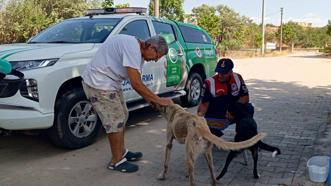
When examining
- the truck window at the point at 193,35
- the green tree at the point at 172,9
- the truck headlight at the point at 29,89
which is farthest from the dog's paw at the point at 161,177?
the green tree at the point at 172,9

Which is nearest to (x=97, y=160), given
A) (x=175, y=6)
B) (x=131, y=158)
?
(x=131, y=158)

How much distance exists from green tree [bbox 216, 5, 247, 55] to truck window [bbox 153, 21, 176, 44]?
28510mm

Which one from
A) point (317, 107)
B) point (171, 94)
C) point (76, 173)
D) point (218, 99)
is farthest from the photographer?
A: point (317, 107)

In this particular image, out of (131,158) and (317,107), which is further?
(317,107)

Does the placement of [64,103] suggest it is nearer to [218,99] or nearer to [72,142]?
[72,142]

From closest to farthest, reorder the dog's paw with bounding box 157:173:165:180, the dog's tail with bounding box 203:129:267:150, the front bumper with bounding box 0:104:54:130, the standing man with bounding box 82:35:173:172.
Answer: the dog's tail with bounding box 203:129:267:150
the standing man with bounding box 82:35:173:172
the dog's paw with bounding box 157:173:165:180
the front bumper with bounding box 0:104:54:130

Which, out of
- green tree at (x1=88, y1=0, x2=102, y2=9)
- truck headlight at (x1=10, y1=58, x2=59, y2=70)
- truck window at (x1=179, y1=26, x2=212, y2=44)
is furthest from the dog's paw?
green tree at (x1=88, y1=0, x2=102, y2=9)

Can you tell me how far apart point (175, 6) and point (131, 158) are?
21.0 meters

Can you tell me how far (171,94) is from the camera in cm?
720

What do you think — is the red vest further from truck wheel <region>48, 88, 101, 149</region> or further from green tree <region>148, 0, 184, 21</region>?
green tree <region>148, 0, 184, 21</region>

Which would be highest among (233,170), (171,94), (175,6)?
(175,6)

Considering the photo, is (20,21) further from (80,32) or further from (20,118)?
(20,118)

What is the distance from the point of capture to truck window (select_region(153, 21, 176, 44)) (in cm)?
698

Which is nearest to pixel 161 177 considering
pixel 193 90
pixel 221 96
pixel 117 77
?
pixel 117 77
